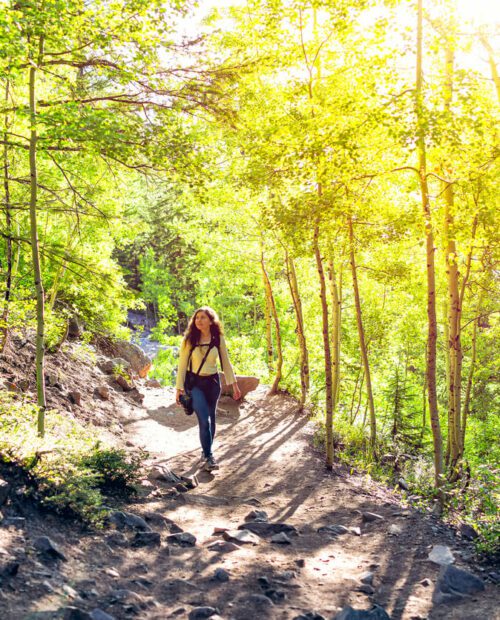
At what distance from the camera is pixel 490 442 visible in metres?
23.5

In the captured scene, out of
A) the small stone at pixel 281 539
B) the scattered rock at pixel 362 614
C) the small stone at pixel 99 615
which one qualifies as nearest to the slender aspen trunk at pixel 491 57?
the small stone at pixel 281 539

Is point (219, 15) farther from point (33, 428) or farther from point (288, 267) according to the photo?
point (33, 428)

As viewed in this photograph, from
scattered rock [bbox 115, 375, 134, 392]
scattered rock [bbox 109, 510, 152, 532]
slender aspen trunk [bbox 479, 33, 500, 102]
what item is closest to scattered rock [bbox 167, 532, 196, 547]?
scattered rock [bbox 109, 510, 152, 532]

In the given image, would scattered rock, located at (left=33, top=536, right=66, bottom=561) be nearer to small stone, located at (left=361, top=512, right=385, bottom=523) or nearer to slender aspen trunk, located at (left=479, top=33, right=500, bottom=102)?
small stone, located at (left=361, top=512, right=385, bottom=523)

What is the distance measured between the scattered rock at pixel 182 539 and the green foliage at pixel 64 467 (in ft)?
2.08

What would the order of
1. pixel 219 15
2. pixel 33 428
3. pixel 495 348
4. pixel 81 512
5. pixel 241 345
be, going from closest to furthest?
pixel 81 512
pixel 33 428
pixel 219 15
pixel 241 345
pixel 495 348

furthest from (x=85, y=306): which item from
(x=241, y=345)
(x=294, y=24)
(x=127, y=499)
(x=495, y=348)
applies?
(x=495, y=348)

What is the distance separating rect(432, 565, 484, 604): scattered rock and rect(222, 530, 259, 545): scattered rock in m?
1.61

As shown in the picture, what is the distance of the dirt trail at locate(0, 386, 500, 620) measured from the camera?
3.39m

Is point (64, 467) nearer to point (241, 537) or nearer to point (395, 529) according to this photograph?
point (241, 537)

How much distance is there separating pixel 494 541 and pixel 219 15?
31.5ft

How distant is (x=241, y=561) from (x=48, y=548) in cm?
153

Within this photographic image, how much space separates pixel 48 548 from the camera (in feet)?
12.2

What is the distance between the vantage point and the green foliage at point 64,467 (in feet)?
14.8
